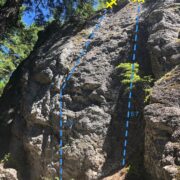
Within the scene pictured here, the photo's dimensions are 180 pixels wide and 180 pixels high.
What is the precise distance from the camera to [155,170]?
265 inches

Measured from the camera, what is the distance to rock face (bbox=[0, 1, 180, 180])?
820 centimetres

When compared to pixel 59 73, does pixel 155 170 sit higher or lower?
lower

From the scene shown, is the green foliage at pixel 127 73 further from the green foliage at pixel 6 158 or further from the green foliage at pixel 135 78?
the green foliage at pixel 6 158

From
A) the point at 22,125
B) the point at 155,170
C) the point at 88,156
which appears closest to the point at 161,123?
the point at 155,170

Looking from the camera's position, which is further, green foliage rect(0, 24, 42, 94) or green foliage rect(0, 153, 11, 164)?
green foliage rect(0, 24, 42, 94)

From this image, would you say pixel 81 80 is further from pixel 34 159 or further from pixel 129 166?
pixel 129 166

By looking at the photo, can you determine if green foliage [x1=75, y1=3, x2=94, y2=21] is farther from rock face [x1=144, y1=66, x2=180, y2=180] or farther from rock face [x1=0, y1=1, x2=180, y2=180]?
rock face [x1=144, y1=66, x2=180, y2=180]

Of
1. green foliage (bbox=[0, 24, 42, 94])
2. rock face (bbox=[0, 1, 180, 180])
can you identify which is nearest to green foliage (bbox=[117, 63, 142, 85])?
rock face (bbox=[0, 1, 180, 180])

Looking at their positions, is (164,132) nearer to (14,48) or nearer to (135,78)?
(135,78)

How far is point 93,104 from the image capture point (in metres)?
10.0

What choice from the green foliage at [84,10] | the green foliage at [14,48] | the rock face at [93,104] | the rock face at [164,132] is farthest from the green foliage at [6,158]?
the green foliage at [14,48]

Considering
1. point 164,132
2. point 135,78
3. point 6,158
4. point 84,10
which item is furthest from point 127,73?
point 84,10

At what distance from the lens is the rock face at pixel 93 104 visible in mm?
8204

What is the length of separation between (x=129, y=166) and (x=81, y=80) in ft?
11.6
